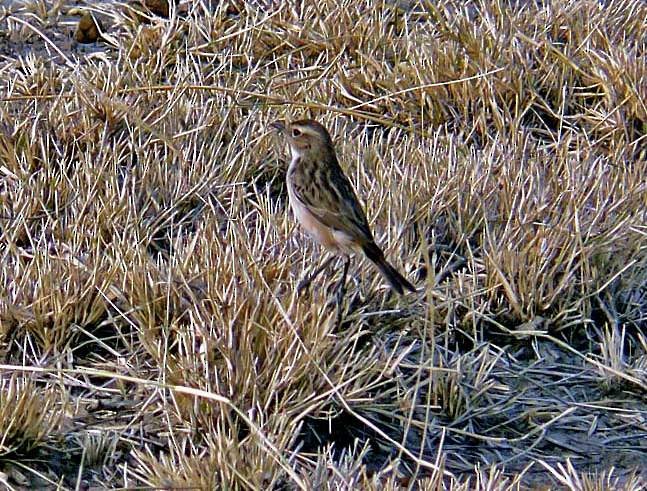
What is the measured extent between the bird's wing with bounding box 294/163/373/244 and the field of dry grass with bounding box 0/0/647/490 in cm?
27

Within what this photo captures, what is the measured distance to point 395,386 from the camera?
15.4 ft

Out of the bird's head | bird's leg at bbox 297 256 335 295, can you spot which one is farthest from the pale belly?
the bird's head

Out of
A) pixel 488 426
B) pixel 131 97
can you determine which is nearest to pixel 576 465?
pixel 488 426

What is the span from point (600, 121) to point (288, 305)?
101 inches

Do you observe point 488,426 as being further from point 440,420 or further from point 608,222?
point 608,222

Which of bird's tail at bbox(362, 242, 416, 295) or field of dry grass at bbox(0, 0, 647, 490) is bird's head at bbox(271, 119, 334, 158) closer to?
field of dry grass at bbox(0, 0, 647, 490)

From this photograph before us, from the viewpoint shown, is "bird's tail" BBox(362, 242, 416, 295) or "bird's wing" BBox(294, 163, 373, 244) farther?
"bird's wing" BBox(294, 163, 373, 244)

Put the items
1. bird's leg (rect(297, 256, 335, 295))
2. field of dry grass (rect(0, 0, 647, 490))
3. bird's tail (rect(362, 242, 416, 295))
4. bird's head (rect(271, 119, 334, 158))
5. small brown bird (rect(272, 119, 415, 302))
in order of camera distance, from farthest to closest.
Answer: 1. bird's head (rect(271, 119, 334, 158))
2. bird's leg (rect(297, 256, 335, 295))
3. small brown bird (rect(272, 119, 415, 302))
4. bird's tail (rect(362, 242, 416, 295))
5. field of dry grass (rect(0, 0, 647, 490))

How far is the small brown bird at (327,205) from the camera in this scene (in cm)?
480

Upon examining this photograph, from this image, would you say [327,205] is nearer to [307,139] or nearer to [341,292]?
[341,292]

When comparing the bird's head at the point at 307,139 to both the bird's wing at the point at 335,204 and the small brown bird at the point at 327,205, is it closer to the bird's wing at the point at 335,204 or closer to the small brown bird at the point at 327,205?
the small brown bird at the point at 327,205

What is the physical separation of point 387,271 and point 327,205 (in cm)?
41

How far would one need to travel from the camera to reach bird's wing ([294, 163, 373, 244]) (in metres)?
4.86

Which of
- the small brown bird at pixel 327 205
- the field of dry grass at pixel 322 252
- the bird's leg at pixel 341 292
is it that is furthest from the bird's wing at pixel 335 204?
the field of dry grass at pixel 322 252
